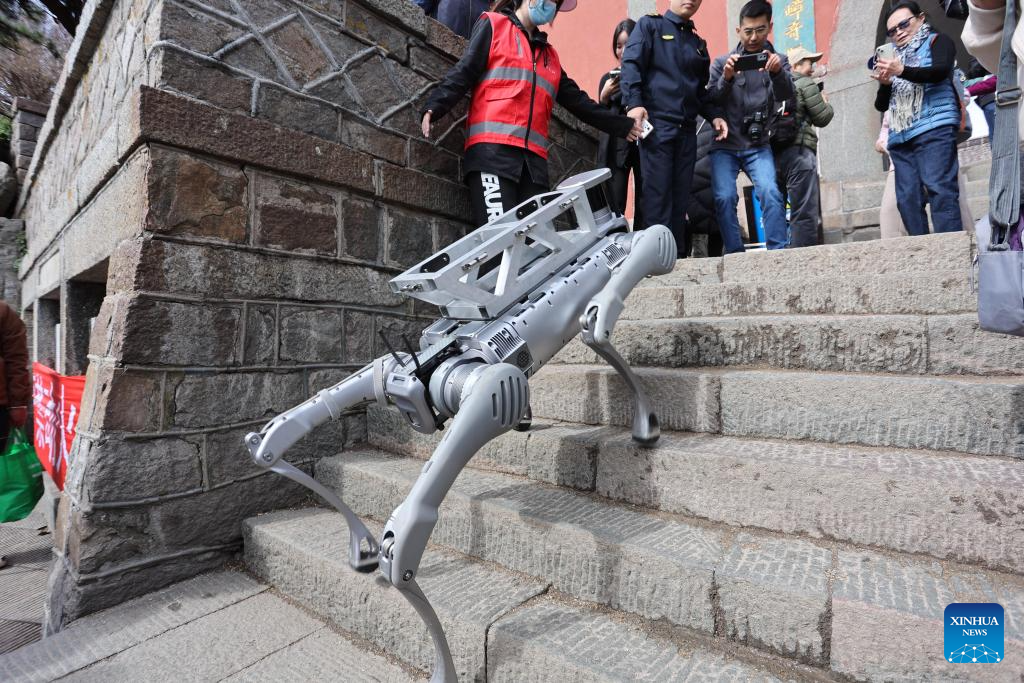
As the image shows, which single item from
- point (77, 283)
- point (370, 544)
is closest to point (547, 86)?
point (370, 544)

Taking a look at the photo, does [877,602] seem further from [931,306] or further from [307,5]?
[307,5]

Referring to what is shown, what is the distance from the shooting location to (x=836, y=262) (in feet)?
9.12

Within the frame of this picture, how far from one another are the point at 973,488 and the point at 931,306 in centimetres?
114

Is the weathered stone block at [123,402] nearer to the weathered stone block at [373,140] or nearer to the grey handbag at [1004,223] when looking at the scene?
the weathered stone block at [373,140]

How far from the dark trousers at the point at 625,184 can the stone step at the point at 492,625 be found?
105 inches

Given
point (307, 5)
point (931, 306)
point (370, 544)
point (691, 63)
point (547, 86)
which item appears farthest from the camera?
point (691, 63)

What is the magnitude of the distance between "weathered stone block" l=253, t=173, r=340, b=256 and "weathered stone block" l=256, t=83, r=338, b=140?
0.99 ft

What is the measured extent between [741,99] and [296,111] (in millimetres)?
3041

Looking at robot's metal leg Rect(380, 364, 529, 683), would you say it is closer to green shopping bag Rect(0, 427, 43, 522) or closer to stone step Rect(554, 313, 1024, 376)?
stone step Rect(554, 313, 1024, 376)

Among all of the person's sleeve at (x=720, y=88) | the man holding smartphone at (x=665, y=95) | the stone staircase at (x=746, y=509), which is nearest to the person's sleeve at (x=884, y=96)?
the person's sleeve at (x=720, y=88)

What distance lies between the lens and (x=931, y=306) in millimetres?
2236

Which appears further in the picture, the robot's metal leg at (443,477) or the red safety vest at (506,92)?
the red safety vest at (506,92)

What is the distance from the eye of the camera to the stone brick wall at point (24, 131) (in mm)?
7422

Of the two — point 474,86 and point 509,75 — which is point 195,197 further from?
point 509,75
